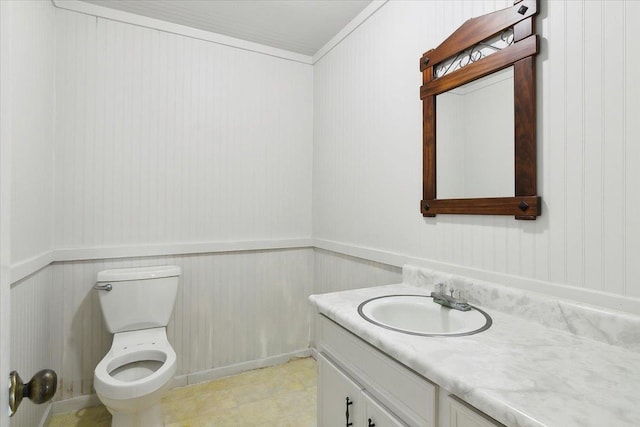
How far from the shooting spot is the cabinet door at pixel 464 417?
2.43 feet

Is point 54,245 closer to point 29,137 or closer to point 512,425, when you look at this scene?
point 29,137

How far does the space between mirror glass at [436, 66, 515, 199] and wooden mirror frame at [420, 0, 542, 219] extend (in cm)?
3

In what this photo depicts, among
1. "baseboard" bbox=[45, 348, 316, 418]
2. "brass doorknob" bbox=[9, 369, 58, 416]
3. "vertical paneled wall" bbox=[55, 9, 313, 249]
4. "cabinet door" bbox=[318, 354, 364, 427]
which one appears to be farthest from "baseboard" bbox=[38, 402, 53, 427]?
"brass doorknob" bbox=[9, 369, 58, 416]

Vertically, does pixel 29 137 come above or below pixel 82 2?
below

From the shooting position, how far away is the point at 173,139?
2252mm

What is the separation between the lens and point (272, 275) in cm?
259

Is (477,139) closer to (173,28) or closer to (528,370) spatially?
(528,370)

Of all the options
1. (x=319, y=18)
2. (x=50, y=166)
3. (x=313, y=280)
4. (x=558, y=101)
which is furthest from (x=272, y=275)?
(x=558, y=101)

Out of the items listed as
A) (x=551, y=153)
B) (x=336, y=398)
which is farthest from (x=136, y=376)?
(x=551, y=153)

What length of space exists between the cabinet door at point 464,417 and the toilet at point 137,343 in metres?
1.30

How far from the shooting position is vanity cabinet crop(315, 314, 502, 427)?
0.86 metres

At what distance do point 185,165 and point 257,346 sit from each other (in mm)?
1428

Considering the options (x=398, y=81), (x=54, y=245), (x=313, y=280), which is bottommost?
(x=313, y=280)

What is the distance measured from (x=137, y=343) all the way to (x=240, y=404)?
2.38ft
